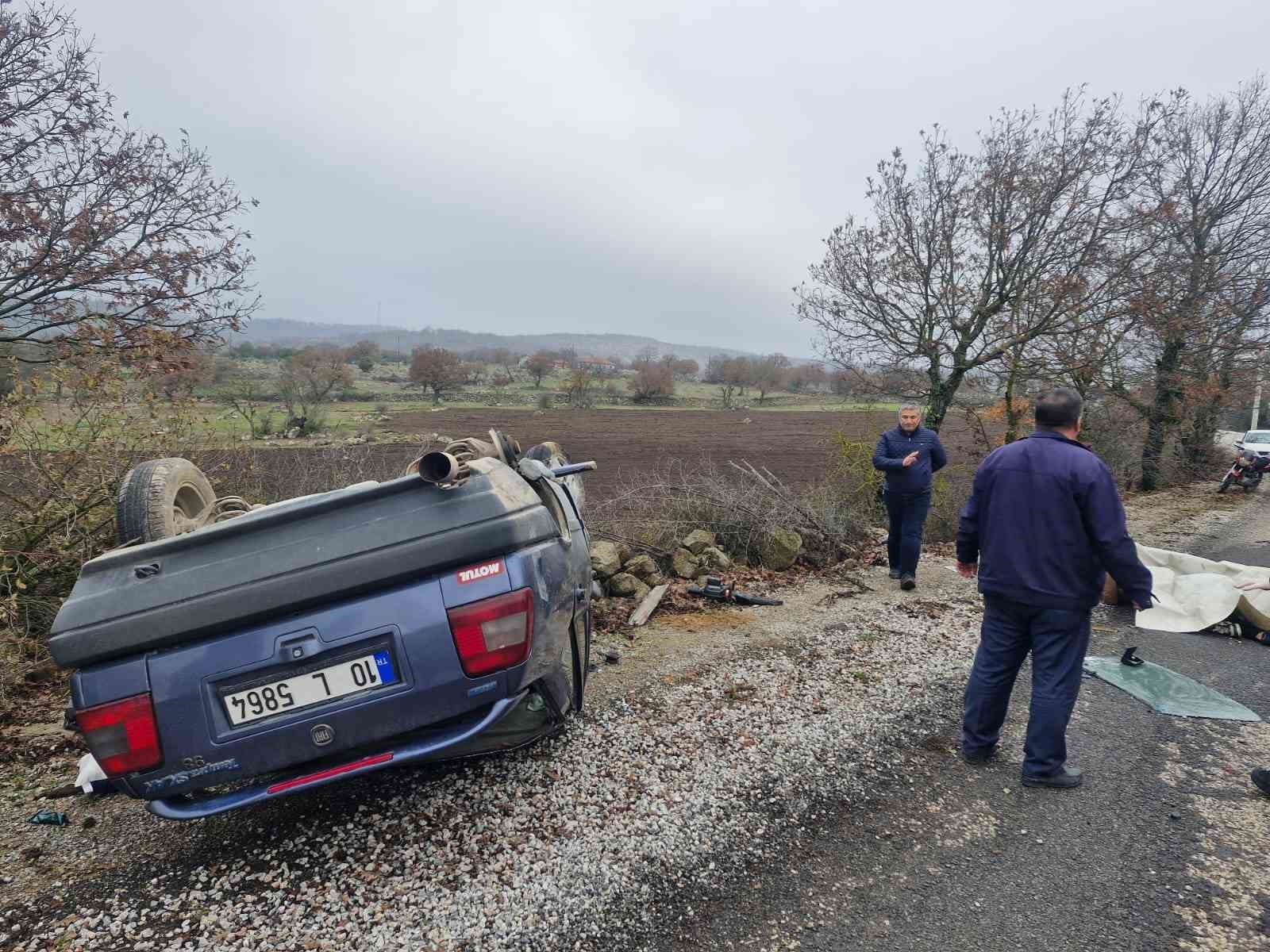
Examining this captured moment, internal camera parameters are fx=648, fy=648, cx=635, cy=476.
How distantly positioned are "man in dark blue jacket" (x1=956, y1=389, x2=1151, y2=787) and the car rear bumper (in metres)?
2.37

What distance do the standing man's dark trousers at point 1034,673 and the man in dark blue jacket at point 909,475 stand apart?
9.97ft

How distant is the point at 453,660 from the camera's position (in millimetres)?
2287

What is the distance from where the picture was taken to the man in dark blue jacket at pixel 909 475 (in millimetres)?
6211

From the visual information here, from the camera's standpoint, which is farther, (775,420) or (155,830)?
(775,420)

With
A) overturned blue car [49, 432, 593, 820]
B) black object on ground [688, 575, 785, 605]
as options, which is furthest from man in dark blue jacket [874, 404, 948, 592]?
overturned blue car [49, 432, 593, 820]

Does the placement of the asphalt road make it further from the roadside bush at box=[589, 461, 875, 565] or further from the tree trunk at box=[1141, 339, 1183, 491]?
the tree trunk at box=[1141, 339, 1183, 491]

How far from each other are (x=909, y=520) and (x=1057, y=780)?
352 centimetres

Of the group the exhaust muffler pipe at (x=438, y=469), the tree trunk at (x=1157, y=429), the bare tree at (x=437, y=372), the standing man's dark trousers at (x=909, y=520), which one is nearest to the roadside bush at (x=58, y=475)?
the exhaust muffler pipe at (x=438, y=469)

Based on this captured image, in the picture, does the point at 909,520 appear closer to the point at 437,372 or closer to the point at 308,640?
the point at 308,640

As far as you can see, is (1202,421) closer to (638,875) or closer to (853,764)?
(853,764)

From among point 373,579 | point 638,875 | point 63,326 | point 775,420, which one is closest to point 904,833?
point 638,875

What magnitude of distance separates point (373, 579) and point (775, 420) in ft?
139

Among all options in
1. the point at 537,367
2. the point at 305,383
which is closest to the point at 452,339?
the point at 537,367

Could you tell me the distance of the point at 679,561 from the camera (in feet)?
22.9
